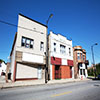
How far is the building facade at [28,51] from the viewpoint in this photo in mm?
13227


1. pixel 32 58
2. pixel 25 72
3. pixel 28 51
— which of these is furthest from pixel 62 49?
pixel 25 72

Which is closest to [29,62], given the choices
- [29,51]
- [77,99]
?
[29,51]

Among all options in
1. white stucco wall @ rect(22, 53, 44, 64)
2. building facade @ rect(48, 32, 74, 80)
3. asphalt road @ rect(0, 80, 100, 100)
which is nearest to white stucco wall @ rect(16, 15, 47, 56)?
white stucco wall @ rect(22, 53, 44, 64)

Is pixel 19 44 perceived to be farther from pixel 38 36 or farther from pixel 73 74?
pixel 73 74

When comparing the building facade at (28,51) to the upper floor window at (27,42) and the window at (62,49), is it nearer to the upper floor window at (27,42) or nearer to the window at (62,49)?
the upper floor window at (27,42)

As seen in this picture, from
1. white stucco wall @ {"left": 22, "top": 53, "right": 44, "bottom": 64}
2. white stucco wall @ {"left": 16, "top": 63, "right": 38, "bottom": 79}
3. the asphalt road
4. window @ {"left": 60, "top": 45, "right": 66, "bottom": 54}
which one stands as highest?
window @ {"left": 60, "top": 45, "right": 66, "bottom": 54}

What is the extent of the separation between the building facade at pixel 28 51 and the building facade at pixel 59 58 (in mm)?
1965

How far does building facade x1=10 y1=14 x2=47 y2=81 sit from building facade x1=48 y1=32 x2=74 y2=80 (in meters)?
1.96

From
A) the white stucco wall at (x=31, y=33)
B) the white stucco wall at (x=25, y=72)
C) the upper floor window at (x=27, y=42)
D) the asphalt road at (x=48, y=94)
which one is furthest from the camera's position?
the upper floor window at (x=27, y=42)

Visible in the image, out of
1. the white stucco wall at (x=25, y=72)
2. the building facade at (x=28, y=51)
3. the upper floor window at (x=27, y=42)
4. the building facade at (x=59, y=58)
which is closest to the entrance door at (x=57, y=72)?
the building facade at (x=59, y=58)

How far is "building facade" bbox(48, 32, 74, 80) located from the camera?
681 inches

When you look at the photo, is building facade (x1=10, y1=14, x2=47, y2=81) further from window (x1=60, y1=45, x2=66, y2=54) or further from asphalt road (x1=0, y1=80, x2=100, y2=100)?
asphalt road (x1=0, y1=80, x2=100, y2=100)

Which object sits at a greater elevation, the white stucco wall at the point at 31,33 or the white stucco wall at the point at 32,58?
the white stucco wall at the point at 31,33

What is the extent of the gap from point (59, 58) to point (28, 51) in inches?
290
